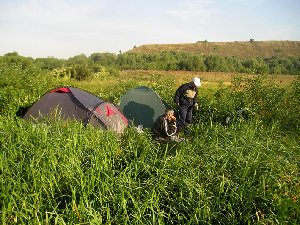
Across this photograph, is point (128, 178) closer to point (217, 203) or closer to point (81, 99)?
point (217, 203)

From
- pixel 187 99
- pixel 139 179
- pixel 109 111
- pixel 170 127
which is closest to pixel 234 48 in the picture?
pixel 187 99

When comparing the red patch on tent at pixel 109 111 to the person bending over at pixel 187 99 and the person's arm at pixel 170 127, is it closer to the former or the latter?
the person's arm at pixel 170 127

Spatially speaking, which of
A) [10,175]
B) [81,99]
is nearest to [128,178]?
[10,175]

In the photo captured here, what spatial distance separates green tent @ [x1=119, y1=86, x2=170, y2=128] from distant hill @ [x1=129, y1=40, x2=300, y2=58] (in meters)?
67.7

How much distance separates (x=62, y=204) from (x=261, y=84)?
255 inches

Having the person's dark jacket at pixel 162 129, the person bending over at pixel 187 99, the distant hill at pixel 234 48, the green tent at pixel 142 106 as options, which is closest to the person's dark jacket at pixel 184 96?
the person bending over at pixel 187 99

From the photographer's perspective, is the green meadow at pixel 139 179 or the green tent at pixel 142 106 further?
the green tent at pixel 142 106

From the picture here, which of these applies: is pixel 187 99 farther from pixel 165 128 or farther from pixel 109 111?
pixel 109 111

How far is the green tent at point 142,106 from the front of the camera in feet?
30.1

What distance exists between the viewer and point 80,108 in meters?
7.30

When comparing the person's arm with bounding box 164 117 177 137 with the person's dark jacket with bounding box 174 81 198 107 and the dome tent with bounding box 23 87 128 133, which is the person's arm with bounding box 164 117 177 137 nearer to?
the dome tent with bounding box 23 87 128 133

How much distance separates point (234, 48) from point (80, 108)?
3067 inches

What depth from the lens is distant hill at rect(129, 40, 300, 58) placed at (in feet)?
250

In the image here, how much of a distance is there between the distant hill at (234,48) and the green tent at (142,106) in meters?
67.7
